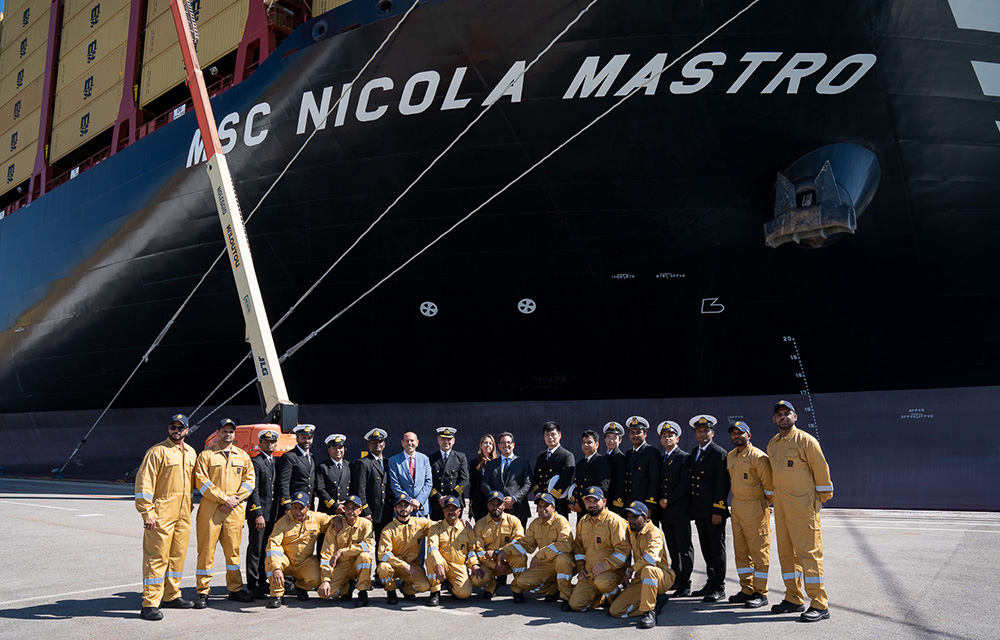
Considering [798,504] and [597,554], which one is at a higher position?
[798,504]

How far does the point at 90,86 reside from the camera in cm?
1833

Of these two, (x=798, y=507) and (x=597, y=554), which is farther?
(x=597, y=554)

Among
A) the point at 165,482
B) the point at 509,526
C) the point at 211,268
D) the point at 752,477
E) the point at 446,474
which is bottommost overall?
the point at 509,526

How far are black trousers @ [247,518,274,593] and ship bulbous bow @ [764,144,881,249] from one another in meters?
6.95

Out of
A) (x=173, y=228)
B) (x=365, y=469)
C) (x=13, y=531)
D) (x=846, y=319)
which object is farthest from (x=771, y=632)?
(x=173, y=228)

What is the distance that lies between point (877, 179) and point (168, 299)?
1229 cm

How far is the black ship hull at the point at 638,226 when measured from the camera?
8828 mm

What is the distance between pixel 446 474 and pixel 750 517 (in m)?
2.81

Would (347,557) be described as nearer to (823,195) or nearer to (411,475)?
(411,475)

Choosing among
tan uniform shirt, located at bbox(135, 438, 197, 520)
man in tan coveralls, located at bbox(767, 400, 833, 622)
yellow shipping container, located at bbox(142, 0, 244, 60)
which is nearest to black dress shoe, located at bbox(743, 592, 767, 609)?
man in tan coveralls, located at bbox(767, 400, 833, 622)

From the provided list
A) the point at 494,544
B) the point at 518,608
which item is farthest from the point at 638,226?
the point at 518,608

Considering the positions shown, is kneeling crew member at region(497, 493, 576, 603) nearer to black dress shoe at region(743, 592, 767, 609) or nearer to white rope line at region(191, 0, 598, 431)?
black dress shoe at region(743, 592, 767, 609)

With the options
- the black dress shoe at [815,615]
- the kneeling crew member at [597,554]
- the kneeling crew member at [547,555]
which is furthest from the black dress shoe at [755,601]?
the kneeling crew member at [547,555]

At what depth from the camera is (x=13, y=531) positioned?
863 centimetres
